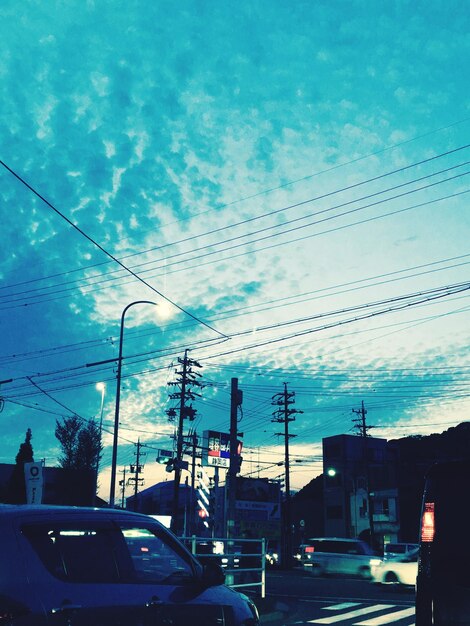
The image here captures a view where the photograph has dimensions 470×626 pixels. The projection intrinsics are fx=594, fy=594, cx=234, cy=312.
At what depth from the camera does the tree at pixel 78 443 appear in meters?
68.2

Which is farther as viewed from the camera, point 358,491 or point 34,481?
point 358,491

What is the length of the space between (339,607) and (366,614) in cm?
151

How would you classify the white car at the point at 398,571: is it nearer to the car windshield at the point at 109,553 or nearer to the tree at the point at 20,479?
the car windshield at the point at 109,553

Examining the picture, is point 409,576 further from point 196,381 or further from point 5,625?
point 196,381

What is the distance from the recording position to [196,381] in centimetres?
4972

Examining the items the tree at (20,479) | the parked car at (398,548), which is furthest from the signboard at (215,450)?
the tree at (20,479)

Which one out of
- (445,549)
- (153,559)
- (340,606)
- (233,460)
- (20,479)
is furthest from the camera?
(20,479)

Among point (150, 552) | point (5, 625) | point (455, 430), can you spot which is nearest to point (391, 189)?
point (150, 552)

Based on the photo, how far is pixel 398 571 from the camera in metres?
20.6

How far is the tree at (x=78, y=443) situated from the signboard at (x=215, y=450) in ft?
143

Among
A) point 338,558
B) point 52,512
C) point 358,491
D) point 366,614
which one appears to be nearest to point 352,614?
point 366,614

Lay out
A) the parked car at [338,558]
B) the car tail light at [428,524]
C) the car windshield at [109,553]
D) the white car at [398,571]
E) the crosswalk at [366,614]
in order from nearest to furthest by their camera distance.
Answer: the car windshield at [109,553] < the car tail light at [428,524] < the crosswalk at [366,614] < the white car at [398,571] < the parked car at [338,558]

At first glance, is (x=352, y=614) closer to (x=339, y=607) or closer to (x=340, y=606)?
(x=339, y=607)

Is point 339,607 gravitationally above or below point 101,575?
below
